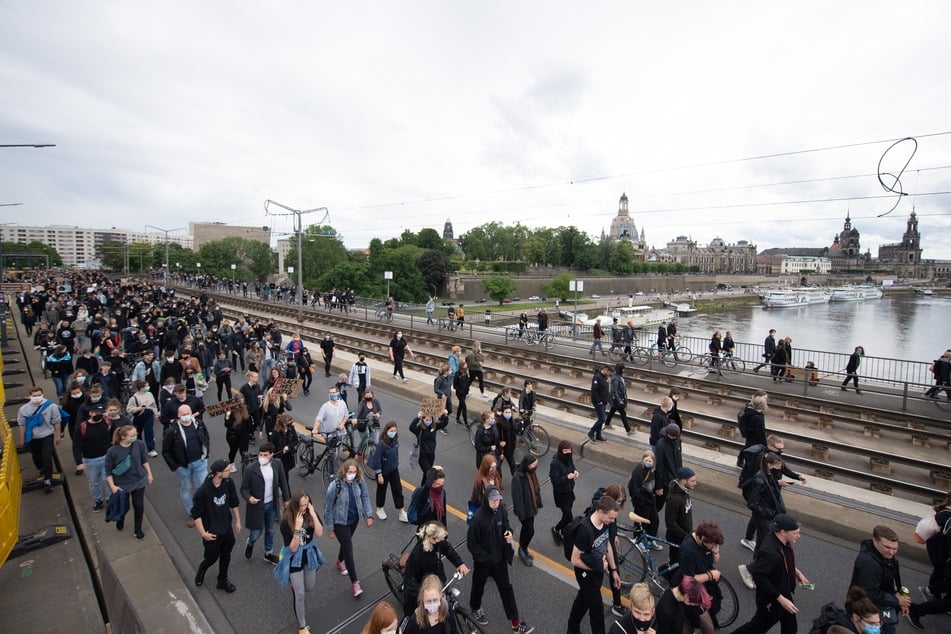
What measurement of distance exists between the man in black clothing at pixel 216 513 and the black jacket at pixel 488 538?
120 inches

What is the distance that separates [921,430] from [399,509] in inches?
497

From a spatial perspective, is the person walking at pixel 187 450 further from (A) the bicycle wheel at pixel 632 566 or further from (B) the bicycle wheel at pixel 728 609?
(B) the bicycle wheel at pixel 728 609

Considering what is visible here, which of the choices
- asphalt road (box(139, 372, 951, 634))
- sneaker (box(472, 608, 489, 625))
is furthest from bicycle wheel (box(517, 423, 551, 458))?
sneaker (box(472, 608, 489, 625))

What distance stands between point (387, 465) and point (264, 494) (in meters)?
1.84

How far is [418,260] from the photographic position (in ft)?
263

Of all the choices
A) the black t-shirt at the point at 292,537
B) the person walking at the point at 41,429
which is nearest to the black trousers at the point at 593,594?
the black t-shirt at the point at 292,537

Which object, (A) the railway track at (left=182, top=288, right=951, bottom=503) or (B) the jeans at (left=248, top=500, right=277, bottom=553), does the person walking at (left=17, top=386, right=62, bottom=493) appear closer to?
(B) the jeans at (left=248, top=500, right=277, bottom=553)

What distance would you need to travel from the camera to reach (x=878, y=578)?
4.59m

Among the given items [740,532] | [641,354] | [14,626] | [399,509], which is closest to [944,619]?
[740,532]

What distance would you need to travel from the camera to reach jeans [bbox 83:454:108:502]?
24.7ft

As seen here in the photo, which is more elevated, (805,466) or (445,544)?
(445,544)

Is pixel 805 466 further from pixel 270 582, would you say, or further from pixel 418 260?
pixel 418 260

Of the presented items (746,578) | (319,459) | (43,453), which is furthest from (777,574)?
(43,453)

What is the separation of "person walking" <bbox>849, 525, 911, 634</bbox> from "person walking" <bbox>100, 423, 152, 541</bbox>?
877 centimetres
